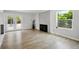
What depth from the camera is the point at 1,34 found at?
532 centimetres
